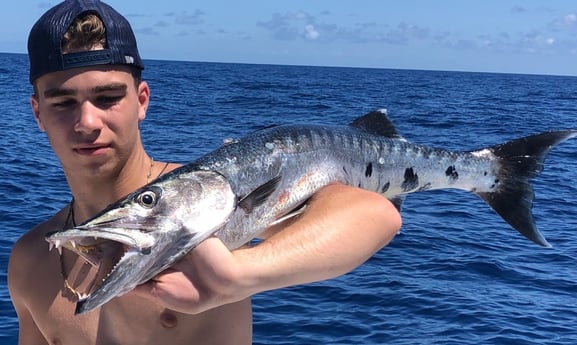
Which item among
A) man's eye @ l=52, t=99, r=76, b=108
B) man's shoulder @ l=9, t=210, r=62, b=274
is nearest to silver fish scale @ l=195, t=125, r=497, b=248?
man's eye @ l=52, t=99, r=76, b=108

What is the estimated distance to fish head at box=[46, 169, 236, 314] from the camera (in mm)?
2516

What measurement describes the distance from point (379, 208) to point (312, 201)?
1.48ft

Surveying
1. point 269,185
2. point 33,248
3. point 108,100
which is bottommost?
point 33,248

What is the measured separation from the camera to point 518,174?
492 centimetres

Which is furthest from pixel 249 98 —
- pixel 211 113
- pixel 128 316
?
pixel 128 316

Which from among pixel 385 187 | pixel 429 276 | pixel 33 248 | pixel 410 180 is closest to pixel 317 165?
pixel 385 187

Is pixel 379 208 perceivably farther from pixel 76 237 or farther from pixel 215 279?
pixel 76 237

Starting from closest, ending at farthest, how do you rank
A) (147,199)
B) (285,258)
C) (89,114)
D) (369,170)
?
(285,258), (147,199), (89,114), (369,170)

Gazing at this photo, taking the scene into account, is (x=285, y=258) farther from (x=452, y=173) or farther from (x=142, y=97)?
(x=452, y=173)

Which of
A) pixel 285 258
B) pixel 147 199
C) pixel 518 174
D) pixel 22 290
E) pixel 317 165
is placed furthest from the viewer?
pixel 518 174

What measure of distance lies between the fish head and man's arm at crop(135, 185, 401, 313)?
10cm

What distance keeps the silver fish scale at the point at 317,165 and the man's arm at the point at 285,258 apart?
Answer: 426 mm

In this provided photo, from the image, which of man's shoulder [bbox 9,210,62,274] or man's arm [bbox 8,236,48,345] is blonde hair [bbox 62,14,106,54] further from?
man's arm [bbox 8,236,48,345]

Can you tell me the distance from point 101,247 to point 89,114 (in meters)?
0.82
